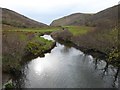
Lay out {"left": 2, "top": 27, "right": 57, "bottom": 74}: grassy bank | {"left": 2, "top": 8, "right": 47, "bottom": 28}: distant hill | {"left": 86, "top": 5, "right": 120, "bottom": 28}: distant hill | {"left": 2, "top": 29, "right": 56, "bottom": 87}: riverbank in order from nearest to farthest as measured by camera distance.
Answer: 1. {"left": 2, "top": 29, "right": 56, "bottom": 87}: riverbank
2. {"left": 2, "top": 27, "right": 57, "bottom": 74}: grassy bank
3. {"left": 86, "top": 5, "right": 120, "bottom": 28}: distant hill
4. {"left": 2, "top": 8, "right": 47, "bottom": 28}: distant hill

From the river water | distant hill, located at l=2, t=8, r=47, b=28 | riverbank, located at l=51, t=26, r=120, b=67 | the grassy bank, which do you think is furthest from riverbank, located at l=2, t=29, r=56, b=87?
distant hill, located at l=2, t=8, r=47, b=28

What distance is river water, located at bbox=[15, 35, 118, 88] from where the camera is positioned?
78.8 feet

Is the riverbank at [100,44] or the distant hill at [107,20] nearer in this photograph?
the riverbank at [100,44]

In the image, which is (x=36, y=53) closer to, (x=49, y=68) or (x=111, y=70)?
(x=49, y=68)

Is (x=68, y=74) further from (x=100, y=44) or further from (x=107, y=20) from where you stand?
(x=107, y=20)

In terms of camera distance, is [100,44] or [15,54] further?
[100,44]

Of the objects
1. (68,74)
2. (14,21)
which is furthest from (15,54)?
(14,21)

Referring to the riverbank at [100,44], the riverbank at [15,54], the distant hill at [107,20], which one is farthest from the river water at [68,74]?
the distant hill at [107,20]

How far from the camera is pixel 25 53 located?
3694 centimetres

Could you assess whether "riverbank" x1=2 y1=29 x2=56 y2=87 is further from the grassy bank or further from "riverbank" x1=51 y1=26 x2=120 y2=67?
"riverbank" x1=51 y1=26 x2=120 y2=67

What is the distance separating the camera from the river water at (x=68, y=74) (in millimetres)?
24016

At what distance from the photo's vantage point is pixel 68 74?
2784 centimetres

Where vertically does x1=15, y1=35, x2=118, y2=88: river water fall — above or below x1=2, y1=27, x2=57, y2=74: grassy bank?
below

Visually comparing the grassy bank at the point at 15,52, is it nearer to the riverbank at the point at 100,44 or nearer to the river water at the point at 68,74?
the river water at the point at 68,74
